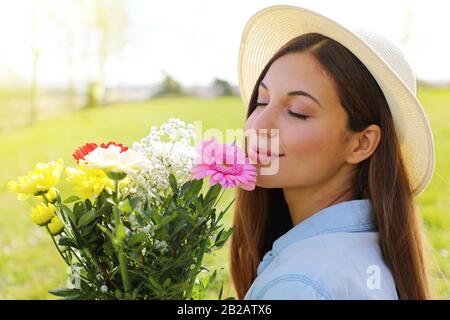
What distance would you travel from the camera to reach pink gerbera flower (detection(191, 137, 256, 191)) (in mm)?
1420

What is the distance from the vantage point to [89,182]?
140 centimetres

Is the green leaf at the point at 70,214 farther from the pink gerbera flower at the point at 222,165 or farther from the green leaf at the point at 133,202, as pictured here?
the pink gerbera flower at the point at 222,165

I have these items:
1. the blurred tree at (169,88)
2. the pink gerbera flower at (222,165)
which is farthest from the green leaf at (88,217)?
the blurred tree at (169,88)

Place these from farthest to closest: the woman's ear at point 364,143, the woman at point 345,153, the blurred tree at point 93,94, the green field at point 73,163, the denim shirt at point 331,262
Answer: the blurred tree at point 93,94 < the green field at point 73,163 < the woman's ear at point 364,143 < the woman at point 345,153 < the denim shirt at point 331,262

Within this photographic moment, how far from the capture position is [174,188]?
1.43 metres

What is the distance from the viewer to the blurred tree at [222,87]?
9727 mm

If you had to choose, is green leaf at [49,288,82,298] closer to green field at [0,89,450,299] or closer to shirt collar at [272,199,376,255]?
shirt collar at [272,199,376,255]

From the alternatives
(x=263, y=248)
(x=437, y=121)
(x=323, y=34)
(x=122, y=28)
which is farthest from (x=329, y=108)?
(x=122, y=28)

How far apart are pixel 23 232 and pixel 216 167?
4.03m

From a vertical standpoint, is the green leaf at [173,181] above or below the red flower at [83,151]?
below

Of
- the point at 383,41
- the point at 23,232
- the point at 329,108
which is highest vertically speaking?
the point at 383,41
